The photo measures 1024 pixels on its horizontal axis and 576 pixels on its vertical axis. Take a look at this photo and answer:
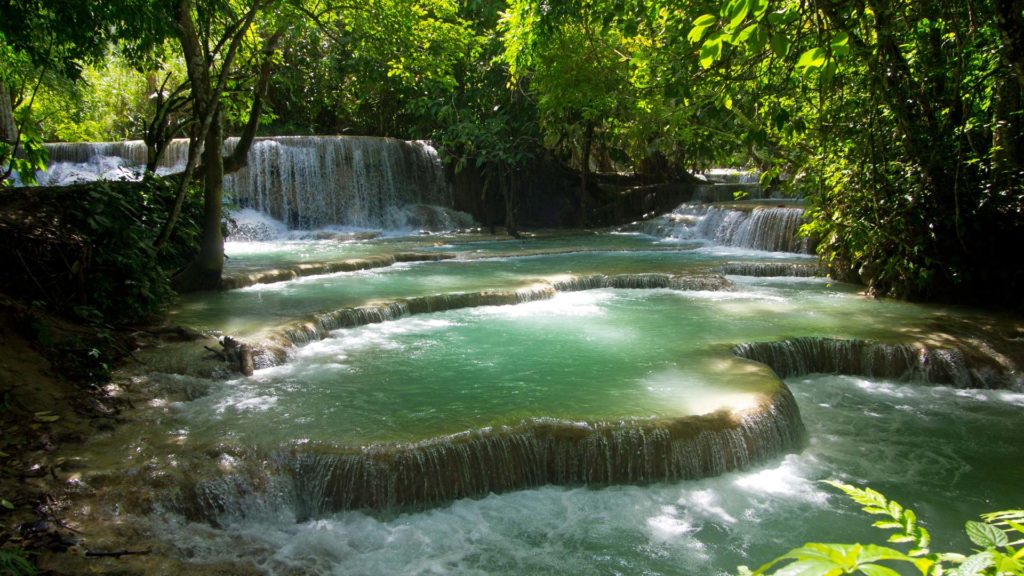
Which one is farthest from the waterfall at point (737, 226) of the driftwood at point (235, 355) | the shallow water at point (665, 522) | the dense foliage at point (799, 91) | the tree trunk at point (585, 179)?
the driftwood at point (235, 355)

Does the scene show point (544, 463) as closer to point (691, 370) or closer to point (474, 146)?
point (691, 370)

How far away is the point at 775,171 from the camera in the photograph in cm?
863

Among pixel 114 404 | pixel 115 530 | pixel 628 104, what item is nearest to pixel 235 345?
pixel 114 404

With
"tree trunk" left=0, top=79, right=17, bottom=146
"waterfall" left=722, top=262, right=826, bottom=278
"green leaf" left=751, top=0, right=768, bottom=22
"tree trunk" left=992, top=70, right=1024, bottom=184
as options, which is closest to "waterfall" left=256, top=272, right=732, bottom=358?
"waterfall" left=722, top=262, right=826, bottom=278

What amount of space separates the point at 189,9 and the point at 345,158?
11170mm

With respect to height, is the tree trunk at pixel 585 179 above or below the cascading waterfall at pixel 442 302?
above

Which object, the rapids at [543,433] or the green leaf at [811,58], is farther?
the rapids at [543,433]

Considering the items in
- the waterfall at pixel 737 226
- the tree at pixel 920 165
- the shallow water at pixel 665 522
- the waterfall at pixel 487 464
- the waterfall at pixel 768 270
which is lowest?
the shallow water at pixel 665 522

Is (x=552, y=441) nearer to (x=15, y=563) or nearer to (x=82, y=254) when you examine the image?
(x=15, y=563)

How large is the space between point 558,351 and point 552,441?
7.64ft

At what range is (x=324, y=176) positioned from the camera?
18859mm

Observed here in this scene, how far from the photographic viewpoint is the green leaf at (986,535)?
128cm

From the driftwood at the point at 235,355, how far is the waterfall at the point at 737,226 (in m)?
10.1

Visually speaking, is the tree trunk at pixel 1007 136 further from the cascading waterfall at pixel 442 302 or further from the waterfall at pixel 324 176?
the waterfall at pixel 324 176
